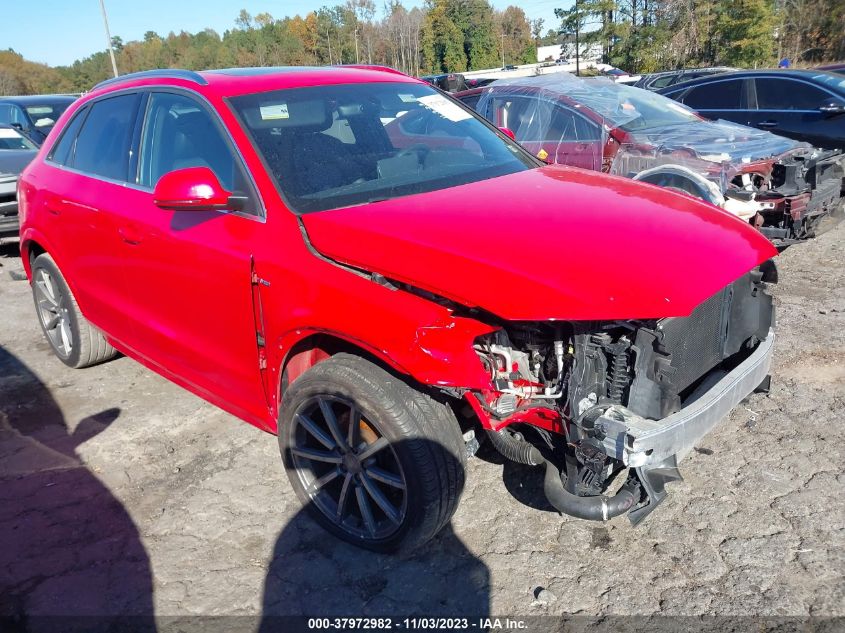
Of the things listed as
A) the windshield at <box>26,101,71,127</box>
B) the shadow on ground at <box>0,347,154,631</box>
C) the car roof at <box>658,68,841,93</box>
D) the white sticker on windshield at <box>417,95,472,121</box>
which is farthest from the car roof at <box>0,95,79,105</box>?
the car roof at <box>658,68,841,93</box>

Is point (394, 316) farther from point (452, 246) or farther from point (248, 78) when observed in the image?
point (248, 78)

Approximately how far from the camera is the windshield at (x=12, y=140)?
9.92 metres

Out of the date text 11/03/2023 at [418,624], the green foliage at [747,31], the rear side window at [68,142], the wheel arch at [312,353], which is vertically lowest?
the date text 11/03/2023 at [418,624]

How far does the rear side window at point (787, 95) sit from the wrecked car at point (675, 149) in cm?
152

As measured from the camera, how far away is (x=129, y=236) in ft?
11.9

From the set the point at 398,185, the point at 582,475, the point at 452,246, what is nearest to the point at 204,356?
the point at 398,185

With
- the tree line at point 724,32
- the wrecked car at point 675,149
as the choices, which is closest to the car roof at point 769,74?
the wrecked car at point 675,149

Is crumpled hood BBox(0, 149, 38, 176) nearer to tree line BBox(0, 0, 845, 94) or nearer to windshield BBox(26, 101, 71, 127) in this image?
windshield BBox(26, 101, 71, 127)

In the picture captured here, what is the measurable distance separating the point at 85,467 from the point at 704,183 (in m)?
5.22

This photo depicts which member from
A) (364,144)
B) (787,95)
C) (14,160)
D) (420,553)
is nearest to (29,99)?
(14,160)

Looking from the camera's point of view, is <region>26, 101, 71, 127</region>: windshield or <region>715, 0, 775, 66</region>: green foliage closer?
<region>26, 101, 71, 127</region>: windshield

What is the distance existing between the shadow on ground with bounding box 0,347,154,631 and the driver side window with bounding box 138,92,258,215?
5.39 feet

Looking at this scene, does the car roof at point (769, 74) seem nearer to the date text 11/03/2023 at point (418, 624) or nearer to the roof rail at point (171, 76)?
the roof rail at point (171, 76)

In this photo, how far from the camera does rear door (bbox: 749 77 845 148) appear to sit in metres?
8.16
